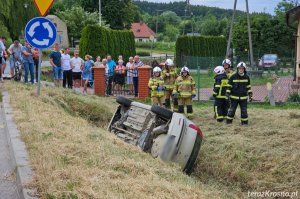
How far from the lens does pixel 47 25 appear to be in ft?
42.1

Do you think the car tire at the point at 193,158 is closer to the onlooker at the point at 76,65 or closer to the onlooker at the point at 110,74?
the onlooker at the point at 76,65

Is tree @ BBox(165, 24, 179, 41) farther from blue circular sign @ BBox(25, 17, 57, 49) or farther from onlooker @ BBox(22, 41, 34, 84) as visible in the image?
blue circular sign @ BBox(25, 17, 57, 49)

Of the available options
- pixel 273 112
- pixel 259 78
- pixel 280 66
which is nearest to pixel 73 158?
pixel 273 112

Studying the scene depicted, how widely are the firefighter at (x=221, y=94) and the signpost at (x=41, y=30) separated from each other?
419 cm

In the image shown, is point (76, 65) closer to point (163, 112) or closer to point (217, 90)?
point (217, 90)

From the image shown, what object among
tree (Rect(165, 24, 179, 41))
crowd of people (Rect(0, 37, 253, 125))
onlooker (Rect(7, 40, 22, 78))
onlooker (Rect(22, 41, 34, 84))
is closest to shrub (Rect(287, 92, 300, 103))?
crowd of people (Rect(0, 37, 253, 125))

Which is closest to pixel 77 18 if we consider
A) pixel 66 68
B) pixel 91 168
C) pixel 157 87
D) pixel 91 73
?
pixel 91 73

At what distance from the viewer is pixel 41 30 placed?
12828mm

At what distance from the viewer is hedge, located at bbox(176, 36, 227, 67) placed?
44875mm

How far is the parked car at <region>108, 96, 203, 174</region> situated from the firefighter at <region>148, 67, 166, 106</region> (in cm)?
417

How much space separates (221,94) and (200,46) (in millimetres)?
33063

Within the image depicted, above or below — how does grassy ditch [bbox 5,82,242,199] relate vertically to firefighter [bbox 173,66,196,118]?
below

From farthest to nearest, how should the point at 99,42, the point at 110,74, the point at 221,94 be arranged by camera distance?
1. the point at 99,42
2. the point at 110,74
3. the point at 221,94

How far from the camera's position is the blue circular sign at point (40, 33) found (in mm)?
12734
